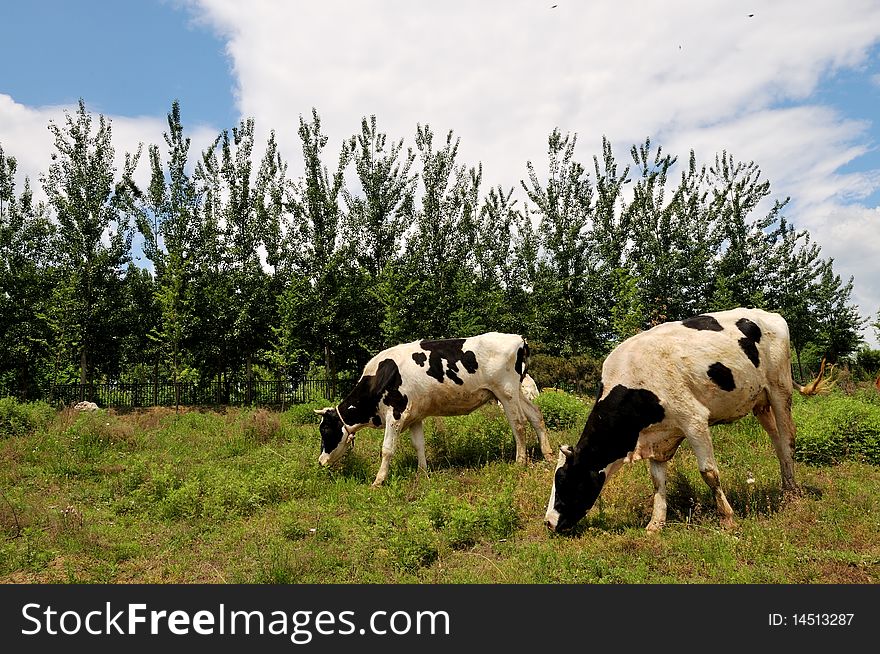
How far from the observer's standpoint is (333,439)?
1120 centimetres

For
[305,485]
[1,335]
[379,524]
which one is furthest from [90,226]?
[379,524]

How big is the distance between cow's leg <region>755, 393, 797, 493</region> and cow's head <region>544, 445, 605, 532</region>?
252cm

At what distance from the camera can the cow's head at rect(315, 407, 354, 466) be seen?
11117 millimetres

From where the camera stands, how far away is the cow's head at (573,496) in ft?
23.4

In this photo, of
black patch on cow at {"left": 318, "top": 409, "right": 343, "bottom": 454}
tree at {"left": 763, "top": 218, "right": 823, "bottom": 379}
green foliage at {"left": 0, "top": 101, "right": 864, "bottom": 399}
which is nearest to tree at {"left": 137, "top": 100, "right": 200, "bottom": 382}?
green foliage at {"left": 0, "top": 101, "right": 864, "bottom": 399}

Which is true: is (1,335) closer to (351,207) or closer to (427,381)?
(351,207)

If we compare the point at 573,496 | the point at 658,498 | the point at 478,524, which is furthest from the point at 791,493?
the point at 478,524

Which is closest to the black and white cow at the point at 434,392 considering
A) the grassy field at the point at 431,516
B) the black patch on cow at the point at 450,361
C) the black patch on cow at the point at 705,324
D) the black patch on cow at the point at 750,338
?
the black patch on cow at the point at 450,361

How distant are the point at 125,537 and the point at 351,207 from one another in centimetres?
2100

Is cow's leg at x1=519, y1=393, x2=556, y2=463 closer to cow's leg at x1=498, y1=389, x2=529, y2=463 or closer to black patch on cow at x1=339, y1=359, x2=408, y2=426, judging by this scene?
cow's leg at x1=498, y1=389, x2=529, y2=463

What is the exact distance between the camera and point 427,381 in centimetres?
1080

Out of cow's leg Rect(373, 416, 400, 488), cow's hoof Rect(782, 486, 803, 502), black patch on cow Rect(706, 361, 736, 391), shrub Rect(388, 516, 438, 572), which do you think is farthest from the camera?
cow's leg Rect(373, 416, 400, 488)

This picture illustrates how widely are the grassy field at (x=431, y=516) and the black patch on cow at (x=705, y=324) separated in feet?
7.38

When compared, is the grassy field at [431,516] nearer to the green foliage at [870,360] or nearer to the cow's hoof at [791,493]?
the cow's hoof at [791,493]
